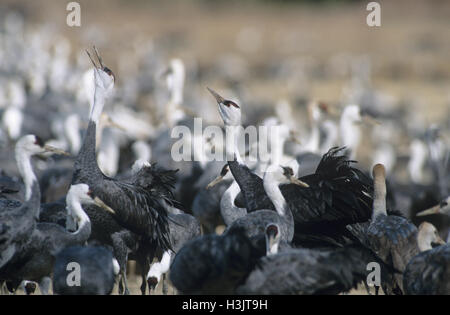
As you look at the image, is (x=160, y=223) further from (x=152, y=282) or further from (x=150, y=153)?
(x=150, y=153)

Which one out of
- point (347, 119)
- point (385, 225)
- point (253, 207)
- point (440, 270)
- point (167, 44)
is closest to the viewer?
point (440, 270)

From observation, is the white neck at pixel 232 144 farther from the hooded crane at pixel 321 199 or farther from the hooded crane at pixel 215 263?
the hooded crane at pixel 215 263

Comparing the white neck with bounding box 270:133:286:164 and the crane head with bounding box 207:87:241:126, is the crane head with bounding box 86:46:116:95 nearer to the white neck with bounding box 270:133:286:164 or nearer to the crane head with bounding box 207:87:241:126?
the crane head with bounding box 207:87:241:126

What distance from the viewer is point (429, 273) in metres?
5.91

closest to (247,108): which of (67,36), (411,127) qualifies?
(411,127)

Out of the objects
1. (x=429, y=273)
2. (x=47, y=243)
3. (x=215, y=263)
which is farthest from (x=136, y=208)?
(x=429, y=273)

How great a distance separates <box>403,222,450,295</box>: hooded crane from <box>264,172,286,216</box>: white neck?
3.85ft

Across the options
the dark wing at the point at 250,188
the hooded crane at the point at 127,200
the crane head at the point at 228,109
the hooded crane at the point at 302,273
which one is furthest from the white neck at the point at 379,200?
the hooded crane at the point at 127,200

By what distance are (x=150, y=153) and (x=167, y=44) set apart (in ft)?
74.2

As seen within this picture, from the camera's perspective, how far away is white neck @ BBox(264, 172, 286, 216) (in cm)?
691

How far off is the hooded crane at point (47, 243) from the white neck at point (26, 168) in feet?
1.02

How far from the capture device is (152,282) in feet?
23.9

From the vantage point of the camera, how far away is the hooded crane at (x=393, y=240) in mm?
6812

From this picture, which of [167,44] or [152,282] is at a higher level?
[167,44]
